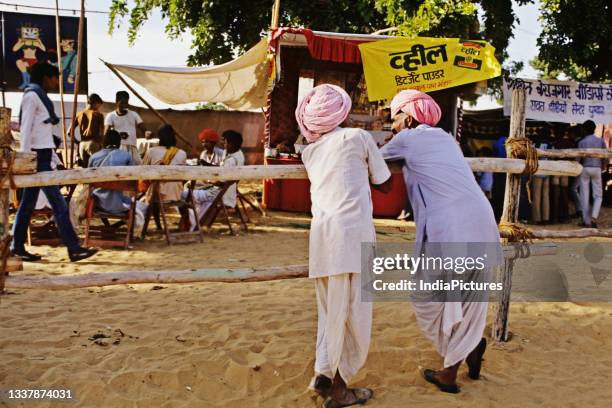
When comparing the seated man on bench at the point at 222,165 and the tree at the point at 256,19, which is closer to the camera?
the seated man on bench at the point at 222,165

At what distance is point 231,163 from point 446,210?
197 inches

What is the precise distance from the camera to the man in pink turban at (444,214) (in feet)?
10.9

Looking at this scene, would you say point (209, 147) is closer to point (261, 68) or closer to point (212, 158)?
point (212, 158)

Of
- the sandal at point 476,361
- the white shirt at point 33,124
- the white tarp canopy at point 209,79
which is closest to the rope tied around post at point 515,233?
the sandal at point 476,361

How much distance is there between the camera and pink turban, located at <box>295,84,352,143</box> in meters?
3.03

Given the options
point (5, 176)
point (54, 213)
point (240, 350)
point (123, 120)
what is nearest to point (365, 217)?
point (240, 350)

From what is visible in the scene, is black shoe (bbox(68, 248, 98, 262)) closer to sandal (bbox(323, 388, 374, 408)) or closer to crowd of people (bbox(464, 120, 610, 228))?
sandal (bbox(323, 388, 374, 408))

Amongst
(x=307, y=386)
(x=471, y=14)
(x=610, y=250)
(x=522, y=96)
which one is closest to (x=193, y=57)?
(x=471, y=14)

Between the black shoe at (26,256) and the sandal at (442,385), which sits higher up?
the black shoe at (26,256)

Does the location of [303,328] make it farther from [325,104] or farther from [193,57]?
[193,57]

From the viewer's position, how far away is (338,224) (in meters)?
2.99

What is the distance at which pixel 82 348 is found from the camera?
12.5 feet

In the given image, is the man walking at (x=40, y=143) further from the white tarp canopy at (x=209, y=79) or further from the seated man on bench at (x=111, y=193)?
the white tarp canopy at (x=209, y=79)

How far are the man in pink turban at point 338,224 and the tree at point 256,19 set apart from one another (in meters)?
8.92
